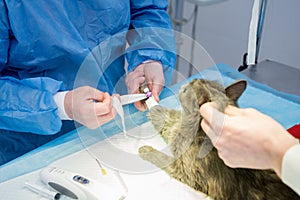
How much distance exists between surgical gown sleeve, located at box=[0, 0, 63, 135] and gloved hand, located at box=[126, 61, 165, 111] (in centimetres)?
26

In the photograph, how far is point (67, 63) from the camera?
1.20m

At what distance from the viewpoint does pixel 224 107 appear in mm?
885

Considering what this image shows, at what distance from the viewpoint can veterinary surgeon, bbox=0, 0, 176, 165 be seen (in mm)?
1053

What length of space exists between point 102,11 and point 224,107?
0.53 meters

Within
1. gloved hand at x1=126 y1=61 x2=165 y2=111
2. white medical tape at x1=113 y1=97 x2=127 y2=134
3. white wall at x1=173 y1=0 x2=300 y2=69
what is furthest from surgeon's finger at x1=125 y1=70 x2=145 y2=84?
white wall at x1=173 y1=0 x2=300 y2=69

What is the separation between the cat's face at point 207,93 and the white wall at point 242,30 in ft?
4.35

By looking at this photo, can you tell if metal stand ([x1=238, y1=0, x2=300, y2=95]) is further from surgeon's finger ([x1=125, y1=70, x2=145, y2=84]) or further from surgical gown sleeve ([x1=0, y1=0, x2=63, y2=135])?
surgical gown sleeve ([x1=0, y1=0, x2=63, y2=135])

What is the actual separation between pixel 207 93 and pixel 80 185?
0.39m

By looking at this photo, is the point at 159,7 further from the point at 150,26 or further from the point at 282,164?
the point at 282,164

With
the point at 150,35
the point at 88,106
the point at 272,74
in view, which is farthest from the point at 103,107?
the point at 272,74

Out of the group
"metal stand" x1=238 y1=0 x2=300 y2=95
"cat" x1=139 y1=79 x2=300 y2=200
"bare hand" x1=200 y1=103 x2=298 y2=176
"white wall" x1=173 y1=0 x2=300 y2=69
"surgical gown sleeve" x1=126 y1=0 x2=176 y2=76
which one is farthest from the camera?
"white wall" x1=173 y1=0 x2=300 y2=69

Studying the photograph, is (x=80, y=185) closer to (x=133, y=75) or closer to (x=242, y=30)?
(x=133, y=75)

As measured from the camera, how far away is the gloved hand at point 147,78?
1229mm

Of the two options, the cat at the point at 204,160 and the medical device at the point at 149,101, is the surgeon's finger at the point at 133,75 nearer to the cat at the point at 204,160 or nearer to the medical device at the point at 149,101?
the medical device at the point at 149,101
